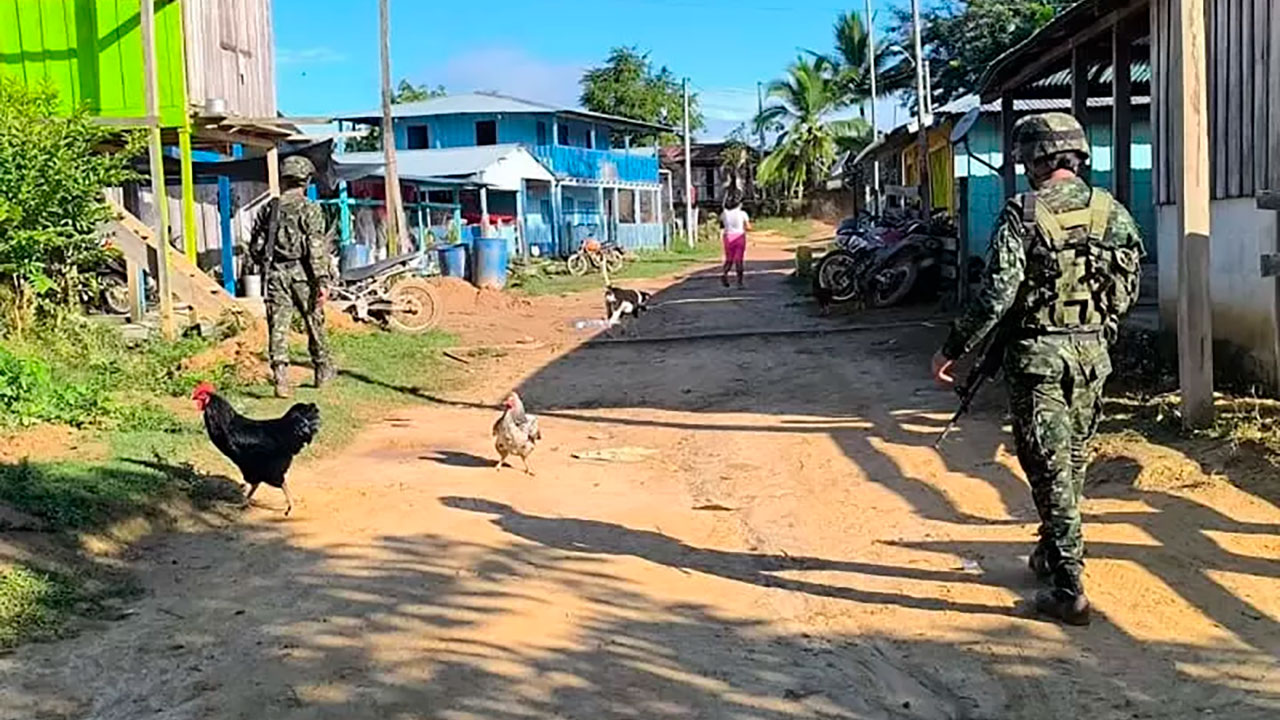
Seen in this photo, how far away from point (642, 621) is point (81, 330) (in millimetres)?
8890

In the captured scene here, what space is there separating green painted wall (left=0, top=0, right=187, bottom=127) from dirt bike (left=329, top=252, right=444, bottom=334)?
3.13m

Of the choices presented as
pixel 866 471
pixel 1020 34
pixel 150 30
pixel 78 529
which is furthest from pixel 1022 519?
pixel 1020 34

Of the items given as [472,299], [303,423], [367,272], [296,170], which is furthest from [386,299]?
[303,423]

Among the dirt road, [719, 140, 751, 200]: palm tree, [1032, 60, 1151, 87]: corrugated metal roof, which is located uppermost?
[719, 140, 751, 200]: palm tree

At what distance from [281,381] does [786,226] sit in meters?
43.6

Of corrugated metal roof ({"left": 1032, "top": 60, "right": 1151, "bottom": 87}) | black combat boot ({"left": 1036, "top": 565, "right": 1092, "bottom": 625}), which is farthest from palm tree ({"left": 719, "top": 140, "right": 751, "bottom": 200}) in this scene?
black combat boot ({"left": 1036, "top": 565, "right": 1092, "bottom": 625})

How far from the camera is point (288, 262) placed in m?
10.3

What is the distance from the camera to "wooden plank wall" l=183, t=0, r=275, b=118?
623 inches

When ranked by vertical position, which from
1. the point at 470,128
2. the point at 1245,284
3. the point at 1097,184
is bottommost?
the point at 1245,284

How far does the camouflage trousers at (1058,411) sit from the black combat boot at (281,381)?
6934 mm

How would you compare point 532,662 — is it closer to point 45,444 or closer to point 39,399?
point 45,444

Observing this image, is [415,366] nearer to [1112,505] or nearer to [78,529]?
[78,529]

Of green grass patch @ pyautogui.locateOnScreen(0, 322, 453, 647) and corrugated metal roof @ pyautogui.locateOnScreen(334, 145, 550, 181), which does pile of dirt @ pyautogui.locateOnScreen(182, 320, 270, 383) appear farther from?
corrugated metal roof @ pyautogui.locateOnScreen(334, 145, 550, 181)

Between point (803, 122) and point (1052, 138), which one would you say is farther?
point (803, 122)
